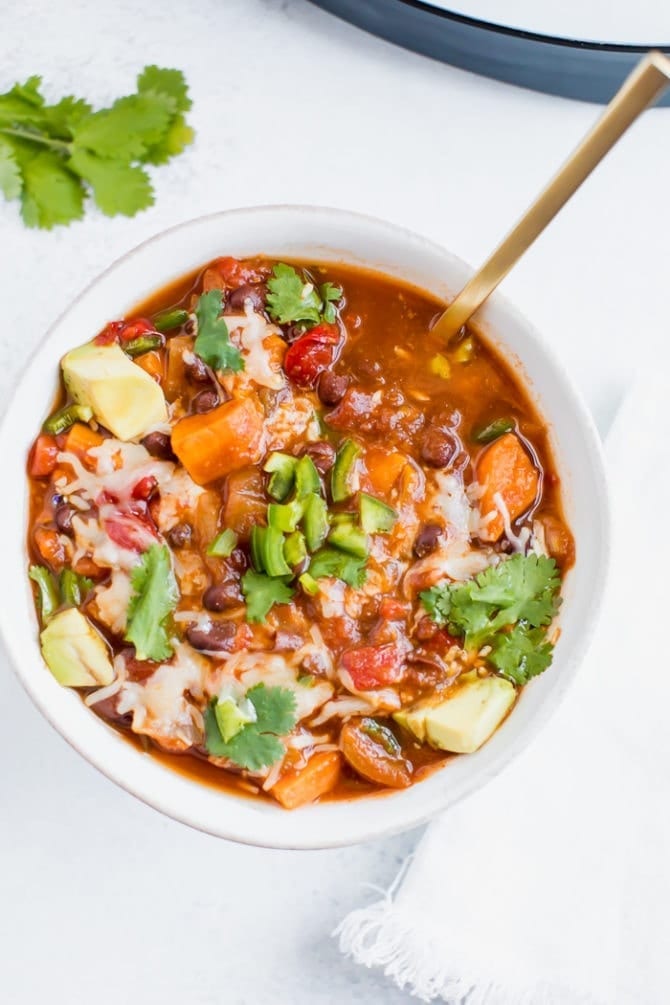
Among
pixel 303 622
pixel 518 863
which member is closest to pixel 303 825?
pixel 303 622

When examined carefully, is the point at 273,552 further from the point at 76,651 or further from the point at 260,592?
the point at 76,651

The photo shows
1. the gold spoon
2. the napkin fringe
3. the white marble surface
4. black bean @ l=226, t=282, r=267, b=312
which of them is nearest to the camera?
the gold spoon

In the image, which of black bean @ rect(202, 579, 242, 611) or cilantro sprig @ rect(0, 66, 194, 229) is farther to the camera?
cilantro sprig @ rect(0, 66, 194, 229)

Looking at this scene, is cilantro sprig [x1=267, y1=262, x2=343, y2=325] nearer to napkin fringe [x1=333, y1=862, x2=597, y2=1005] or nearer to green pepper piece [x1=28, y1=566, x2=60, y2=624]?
green pepper piece [x1=28, y1=566, x2=60, y2=624]

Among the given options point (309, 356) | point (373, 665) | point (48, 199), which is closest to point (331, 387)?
point (309, 356)

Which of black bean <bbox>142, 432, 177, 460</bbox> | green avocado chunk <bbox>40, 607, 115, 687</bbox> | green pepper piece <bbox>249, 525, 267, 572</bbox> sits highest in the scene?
black bean <bbox>142, 432, 177, 460</bbox>

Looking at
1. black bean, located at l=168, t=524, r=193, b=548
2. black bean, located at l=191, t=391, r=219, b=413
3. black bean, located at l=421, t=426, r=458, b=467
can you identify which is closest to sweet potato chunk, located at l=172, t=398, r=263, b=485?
black bean, located at l=191, t=391, r=219, b=413
